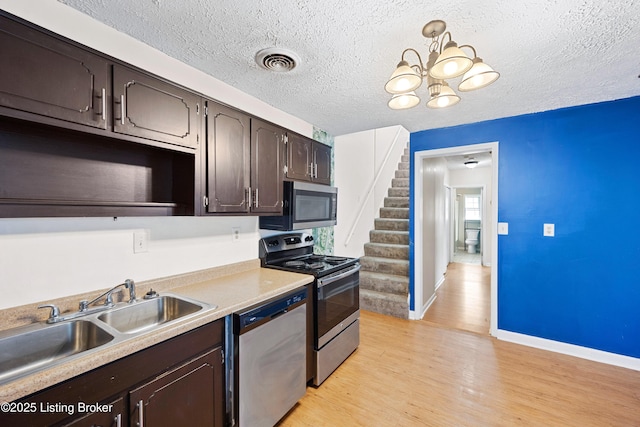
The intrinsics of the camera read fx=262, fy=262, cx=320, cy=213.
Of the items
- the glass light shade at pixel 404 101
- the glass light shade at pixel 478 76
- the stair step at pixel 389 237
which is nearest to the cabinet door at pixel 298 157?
the glass light shade at pixel 404 101

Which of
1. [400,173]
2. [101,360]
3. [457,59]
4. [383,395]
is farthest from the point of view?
[400,173]

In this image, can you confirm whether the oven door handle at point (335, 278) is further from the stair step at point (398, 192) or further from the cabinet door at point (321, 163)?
the stair step at point (398, 192)

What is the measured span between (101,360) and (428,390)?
215 cm

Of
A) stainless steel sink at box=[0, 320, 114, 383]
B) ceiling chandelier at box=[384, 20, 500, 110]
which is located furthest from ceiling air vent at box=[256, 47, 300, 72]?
stainless steel sink at box=[0, 320, 114, 383]

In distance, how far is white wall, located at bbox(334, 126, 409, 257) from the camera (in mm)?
4566

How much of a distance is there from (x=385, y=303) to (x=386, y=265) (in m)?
0.62

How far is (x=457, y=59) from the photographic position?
1180 mm

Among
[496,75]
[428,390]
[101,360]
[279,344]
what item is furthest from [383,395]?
[496,75]

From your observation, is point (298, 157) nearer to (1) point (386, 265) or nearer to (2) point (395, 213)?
(1) point (386, 265)

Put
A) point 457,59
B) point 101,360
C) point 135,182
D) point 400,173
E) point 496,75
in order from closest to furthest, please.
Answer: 1. point 101,360
2. point 457,59
3. point 496,75
4. point 135,182
5. point 400,173

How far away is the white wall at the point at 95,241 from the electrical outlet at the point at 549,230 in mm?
3120

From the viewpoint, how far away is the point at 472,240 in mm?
8172

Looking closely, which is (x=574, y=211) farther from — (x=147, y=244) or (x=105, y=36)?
(x=105, y=36)

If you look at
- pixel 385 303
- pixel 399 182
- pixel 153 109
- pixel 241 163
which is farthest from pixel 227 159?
pixel 399 182
